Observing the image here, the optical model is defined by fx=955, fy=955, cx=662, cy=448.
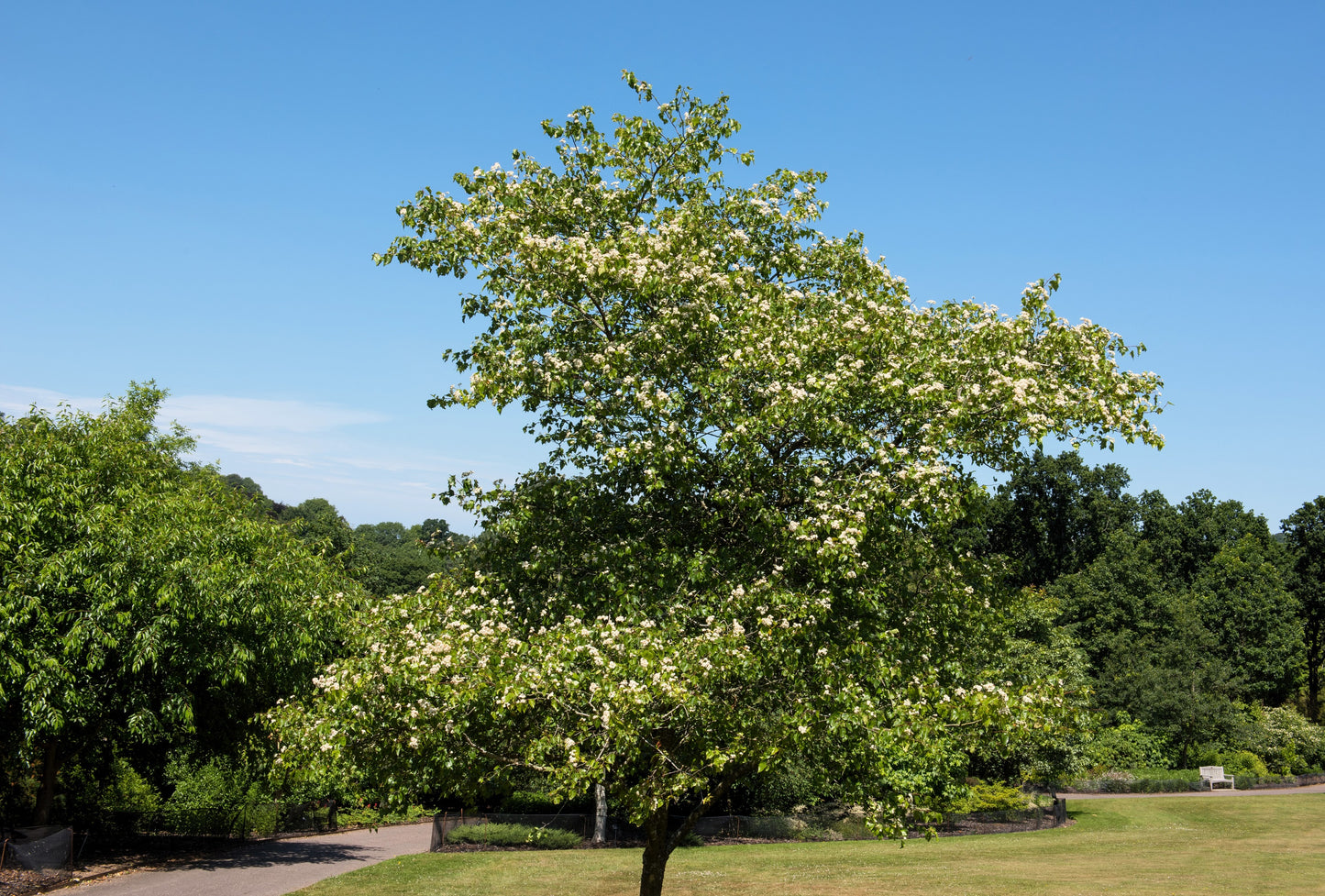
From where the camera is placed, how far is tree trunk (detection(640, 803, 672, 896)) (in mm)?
14328

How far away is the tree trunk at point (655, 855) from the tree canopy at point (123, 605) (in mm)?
7975

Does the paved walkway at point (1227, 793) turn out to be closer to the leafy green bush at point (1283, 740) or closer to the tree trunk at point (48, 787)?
the leafy green bush at point (1283, 740)

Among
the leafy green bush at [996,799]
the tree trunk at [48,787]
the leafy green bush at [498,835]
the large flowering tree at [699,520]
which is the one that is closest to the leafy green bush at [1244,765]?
the leafy green bush at [996,799]

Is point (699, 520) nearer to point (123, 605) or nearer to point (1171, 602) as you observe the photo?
point (123, 605)

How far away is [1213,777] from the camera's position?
55.9 meters

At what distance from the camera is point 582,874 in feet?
88.2

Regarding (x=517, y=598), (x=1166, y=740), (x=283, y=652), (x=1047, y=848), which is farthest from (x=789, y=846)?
(x=1166, y=740)

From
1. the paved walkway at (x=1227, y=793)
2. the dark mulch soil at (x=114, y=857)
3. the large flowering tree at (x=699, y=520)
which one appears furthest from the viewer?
the paved walkway at (x=1227, y=793)

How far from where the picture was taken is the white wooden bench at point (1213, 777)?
5578 centimetres

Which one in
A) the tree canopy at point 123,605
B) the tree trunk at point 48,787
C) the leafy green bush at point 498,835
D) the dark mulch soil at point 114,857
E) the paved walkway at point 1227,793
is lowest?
the paved walkway at point 1227,793

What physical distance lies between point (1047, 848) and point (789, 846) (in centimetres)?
900

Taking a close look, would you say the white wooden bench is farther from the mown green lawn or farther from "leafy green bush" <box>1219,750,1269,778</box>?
the mown green lawn

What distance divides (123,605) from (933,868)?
23368mm

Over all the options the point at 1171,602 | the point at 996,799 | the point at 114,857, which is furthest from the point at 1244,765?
the point at 114,857
